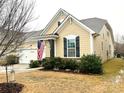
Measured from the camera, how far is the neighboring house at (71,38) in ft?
76.5

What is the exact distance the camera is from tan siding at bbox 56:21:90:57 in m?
23.3

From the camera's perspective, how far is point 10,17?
7836mm

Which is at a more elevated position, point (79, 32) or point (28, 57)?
point (79, 32)

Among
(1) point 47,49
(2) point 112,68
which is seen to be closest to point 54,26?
(1) point 47,49

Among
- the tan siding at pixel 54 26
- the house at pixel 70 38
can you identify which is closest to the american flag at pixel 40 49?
the house at pixel 70 38

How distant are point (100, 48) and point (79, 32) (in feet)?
14.1

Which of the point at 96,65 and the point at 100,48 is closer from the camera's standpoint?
the point at 96,65

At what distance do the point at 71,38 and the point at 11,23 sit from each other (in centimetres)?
1668

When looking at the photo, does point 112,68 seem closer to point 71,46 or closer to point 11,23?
point 71,46

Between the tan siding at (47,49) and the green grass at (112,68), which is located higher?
the tan siding at (47,49)

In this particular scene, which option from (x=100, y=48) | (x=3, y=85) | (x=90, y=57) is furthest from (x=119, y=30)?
(x=3, y=85)

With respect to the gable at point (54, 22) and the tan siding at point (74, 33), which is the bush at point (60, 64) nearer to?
the tan siding at point (74, 33)

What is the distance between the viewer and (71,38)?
2438 centimetres

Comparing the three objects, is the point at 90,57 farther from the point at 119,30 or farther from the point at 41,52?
the point at 119,30
